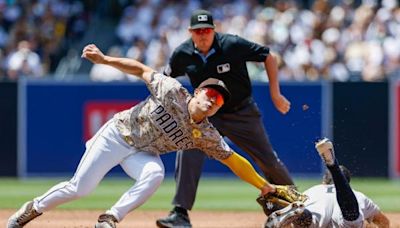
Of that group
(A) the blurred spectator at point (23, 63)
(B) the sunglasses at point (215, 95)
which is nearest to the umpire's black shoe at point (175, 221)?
(B) the sunglasses at point (215, 95)

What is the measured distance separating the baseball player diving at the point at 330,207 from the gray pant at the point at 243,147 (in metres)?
1.30

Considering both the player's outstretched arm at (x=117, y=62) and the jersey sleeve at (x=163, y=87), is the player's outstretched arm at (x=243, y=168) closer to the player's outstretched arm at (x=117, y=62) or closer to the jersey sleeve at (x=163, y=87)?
the jersey sleeve at (x=163, y=87)

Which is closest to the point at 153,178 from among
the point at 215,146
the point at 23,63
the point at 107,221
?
the point at 107,221

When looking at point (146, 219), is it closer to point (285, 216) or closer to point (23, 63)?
point (285, 216)

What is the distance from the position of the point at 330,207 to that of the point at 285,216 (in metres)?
0.41

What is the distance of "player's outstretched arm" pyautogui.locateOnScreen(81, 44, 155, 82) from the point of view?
7.85m

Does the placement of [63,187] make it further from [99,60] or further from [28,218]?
[99,60]

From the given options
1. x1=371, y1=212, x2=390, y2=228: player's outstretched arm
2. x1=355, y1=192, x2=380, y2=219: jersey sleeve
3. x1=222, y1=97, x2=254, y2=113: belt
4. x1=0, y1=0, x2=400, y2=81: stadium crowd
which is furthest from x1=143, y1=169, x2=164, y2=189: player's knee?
x1=0, y1=0, x2=400, y2=81: stadium crowd

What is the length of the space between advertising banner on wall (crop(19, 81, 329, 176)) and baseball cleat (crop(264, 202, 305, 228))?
7.88 metres

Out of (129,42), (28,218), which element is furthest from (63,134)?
(28,218)

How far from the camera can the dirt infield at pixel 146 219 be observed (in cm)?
998

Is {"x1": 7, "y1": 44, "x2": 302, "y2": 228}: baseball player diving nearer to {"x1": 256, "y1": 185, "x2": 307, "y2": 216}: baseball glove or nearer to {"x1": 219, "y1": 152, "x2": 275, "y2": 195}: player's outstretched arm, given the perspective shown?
{"x1": 219, "y1": 152, "x2": 275, "y2": 195}: player's outstretched arm

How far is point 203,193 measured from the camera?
1410 centimetres

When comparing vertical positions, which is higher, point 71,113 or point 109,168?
point 109,168
